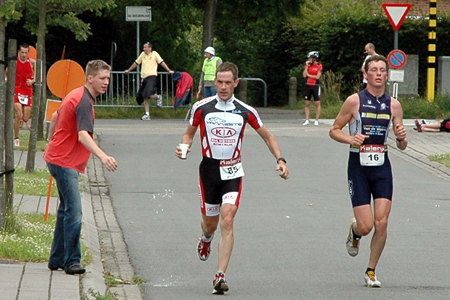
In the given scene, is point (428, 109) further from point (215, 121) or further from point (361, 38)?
point (215, 121)

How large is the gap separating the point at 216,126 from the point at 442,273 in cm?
243

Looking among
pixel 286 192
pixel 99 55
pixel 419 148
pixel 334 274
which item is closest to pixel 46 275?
pixel 334 274

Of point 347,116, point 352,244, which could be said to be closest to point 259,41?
point 352,244

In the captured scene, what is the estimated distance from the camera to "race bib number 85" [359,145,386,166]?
8.12m

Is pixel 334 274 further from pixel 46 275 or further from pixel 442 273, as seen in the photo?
pixel 46 275

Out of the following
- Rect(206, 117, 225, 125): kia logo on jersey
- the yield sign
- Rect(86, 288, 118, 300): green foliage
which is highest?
the yield sign

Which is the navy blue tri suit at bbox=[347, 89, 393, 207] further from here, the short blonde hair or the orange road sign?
the orange road sign

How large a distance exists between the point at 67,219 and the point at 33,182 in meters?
5.65

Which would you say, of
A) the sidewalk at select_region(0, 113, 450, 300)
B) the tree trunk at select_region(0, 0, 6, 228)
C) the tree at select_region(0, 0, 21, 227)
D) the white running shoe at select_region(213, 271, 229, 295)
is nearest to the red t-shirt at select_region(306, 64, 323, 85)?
the sidewalk at select_region(0, 113, 450, 300)

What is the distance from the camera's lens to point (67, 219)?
25.8 feet

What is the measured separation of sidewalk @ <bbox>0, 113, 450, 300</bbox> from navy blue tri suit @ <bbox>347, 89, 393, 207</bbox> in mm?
2042

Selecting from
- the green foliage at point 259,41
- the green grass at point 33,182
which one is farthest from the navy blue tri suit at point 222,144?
the green foliage at point 259,41

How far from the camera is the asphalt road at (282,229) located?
8055 millimetres

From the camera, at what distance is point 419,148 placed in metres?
19.6
